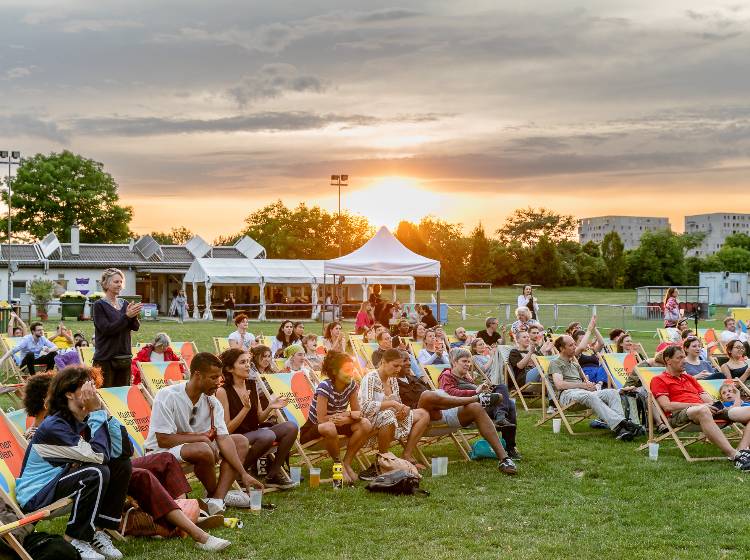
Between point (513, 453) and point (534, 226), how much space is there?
8954cm

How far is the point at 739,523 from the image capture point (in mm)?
5594

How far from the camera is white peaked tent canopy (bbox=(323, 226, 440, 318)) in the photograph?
2055cm

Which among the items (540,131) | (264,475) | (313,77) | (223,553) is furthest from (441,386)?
(540,131)

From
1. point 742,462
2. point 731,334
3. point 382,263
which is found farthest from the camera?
point 382,263

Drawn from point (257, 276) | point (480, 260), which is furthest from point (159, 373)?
point (480, 260)

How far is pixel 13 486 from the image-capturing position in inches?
196

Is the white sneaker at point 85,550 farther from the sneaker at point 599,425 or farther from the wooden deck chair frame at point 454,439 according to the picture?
the sneaker at point 599,425

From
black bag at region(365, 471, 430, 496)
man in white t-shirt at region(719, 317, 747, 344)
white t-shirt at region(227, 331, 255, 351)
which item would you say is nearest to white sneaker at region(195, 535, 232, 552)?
black bag at region(365, 471, 430, 496)

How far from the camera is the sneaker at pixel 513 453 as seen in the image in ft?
25.8

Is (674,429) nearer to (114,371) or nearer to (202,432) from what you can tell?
(202,432)

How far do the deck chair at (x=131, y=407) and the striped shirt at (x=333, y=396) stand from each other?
1.37m

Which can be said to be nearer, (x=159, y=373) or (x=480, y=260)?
(x=159, y=373)

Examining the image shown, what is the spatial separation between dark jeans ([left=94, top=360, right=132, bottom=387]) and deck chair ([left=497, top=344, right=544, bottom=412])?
491 centimetres

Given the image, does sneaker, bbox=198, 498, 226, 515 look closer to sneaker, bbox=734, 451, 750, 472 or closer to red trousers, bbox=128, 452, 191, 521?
red trousers, bbox=128, 452, 191, 521
